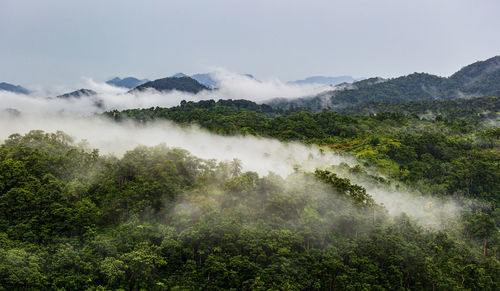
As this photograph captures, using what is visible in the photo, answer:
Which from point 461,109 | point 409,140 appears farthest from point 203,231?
point 461,109

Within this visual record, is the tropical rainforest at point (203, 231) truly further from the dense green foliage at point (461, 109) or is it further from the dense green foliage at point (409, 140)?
the dense green foliage at point (461, 109)

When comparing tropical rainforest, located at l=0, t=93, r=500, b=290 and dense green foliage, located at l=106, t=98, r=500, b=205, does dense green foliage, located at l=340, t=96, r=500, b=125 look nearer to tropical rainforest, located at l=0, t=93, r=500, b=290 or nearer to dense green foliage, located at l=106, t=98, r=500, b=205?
dense green foliage, located at l=106, t=98, r=500, b=205

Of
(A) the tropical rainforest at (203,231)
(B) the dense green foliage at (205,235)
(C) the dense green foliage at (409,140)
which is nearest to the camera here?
(B) the dense green foliage at (205,235)

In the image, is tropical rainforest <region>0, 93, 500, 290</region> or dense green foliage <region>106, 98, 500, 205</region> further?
dense green foliage <region>106, 98, 500, 205</region>

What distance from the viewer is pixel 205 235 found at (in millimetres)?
27516

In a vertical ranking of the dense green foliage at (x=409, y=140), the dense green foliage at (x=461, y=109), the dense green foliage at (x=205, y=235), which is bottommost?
the dense green foliage at (x=205, y=235)

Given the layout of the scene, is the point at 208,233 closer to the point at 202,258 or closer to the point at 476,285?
the point at 202,258

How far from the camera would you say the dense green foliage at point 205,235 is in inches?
951

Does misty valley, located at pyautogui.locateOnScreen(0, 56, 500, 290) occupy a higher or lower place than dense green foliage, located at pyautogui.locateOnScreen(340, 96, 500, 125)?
lower

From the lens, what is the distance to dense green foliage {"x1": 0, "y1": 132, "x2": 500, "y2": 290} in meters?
24.2

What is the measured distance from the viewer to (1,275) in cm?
2062

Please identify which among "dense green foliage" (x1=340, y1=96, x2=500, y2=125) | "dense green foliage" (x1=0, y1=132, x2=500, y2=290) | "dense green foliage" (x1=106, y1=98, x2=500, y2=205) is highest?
"dense green foliage" (x1=340, y1=96, x2=500, y2=125)

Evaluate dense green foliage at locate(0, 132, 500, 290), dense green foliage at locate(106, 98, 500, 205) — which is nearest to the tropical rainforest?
dense green foliage at locate(0, 132, 500, 290)

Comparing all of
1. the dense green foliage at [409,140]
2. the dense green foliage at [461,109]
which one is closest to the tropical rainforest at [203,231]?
the dense green foliage at [409,140]
